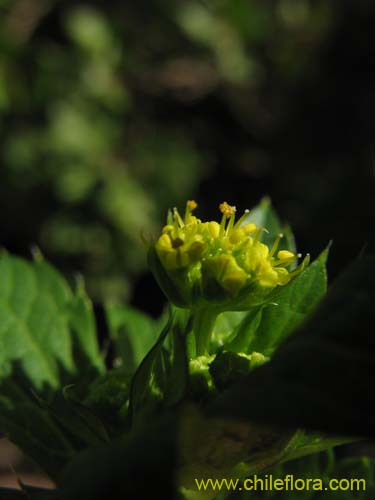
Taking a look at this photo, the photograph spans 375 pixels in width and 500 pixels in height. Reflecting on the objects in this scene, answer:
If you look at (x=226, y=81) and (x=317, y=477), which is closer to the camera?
(x=317, y=477)

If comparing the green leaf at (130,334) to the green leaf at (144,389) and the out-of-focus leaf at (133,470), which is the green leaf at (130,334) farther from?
the out-of-focus leaf at (133,470)

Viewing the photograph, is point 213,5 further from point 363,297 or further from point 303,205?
point 363,297

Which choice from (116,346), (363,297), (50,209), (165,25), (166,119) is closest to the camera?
(363,297)

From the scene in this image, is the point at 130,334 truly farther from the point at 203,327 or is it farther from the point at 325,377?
the point at 325,377

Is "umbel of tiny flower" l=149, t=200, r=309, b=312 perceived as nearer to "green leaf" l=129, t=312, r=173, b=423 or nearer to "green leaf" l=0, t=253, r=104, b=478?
"green leaf" l=129, t=312, r=173, b=423

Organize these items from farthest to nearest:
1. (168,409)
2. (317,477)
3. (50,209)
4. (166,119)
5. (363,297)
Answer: (166,119)
(50,209)
(317,477)
(168,409)
(363,297)

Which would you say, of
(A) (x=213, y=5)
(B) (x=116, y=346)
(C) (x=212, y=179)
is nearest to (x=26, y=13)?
(A) (x=213, y=5)

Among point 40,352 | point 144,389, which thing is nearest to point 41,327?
point 40,352

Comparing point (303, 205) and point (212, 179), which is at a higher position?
point (212, 179)
